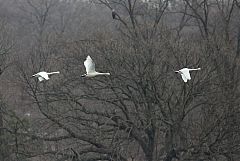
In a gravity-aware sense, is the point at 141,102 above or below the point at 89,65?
below

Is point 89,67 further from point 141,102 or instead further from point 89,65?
→ point 141,102

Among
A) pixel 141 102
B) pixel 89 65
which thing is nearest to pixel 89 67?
pixel 89 65

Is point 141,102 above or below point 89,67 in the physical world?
below

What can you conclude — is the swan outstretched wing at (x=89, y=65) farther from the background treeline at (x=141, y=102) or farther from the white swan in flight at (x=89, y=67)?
the background treeline at (x=141, y=102)

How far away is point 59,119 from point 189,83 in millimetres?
4249

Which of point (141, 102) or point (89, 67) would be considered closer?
point (89, 67)

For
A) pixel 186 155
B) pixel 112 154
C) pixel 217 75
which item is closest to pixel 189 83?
pixel 217 75

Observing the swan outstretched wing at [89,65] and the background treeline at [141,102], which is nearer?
the swan outstretched wing at [89,65]

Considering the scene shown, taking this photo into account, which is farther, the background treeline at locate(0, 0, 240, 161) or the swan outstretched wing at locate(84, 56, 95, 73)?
the background treeline at locate(0, 0, 240, 161)

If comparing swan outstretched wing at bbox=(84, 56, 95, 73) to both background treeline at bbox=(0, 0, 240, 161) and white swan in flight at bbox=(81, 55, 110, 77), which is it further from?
background treeline at bbox=(0, 0, 240, 161)

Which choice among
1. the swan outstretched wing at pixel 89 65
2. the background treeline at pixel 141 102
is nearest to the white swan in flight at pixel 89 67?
the swan outstretched wing at pixel 89 65

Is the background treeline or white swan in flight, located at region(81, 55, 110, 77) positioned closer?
white swan in flight, located at region(81, 55, 110, 77)

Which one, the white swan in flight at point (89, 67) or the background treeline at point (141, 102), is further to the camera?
the background treeline at point (141, 102)

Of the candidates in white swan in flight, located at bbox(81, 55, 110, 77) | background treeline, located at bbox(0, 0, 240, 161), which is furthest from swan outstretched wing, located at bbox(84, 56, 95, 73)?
background treeline, located at bbox(0, 0, 240, 161)
